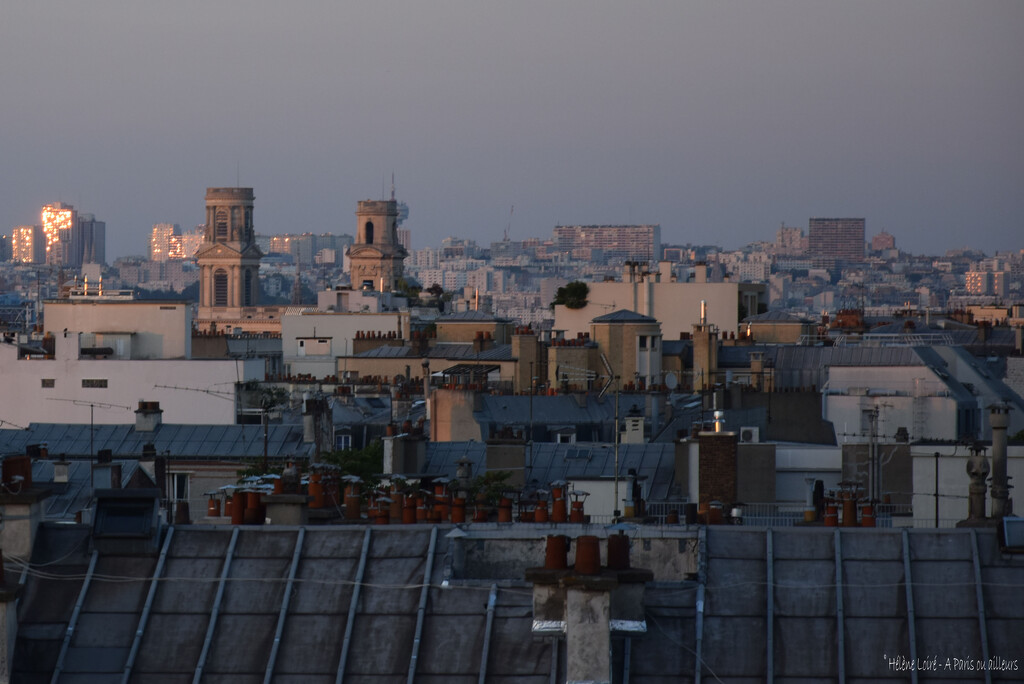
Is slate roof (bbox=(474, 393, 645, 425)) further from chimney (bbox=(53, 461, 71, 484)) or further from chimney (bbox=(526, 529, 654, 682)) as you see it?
chimney (bbox=(526, 529, 654, 682))

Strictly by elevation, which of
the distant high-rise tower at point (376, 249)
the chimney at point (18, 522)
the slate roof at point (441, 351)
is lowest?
the chimney at point (18, 522)

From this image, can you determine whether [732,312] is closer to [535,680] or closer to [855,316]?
[855,316]

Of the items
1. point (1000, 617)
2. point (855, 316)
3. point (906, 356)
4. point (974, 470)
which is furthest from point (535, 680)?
point (855, 316)

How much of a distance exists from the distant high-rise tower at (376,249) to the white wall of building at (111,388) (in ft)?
351

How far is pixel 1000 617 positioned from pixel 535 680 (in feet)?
8.89

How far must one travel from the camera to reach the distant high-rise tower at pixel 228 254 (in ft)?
614

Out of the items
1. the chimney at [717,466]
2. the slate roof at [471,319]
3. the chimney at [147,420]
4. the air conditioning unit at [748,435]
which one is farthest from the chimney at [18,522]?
the slate roof at [471,319]

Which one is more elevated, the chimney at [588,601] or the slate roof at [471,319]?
the slate roof at [471,319]

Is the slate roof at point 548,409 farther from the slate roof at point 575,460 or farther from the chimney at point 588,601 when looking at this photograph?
the chimney at point 588,601

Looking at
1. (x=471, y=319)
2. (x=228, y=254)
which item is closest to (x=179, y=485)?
(x=471, y=319)

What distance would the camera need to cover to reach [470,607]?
1462 centimetres

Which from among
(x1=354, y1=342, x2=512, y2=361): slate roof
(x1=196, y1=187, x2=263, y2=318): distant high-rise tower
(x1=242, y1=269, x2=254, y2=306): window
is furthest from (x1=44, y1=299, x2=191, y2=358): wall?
(x1=242, y1=269, x2=254, y2=306): window

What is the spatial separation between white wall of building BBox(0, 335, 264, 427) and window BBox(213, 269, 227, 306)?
137 meters

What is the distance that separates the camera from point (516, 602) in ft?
47.9
